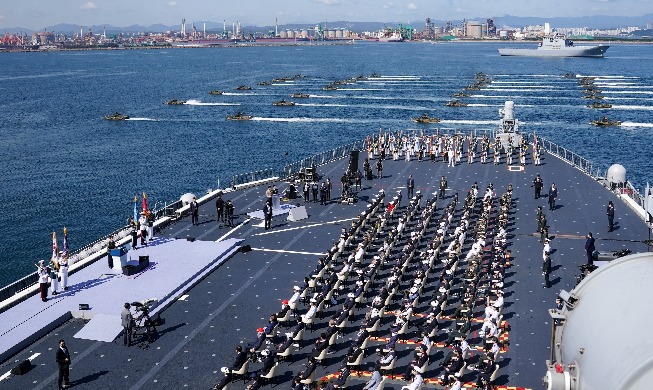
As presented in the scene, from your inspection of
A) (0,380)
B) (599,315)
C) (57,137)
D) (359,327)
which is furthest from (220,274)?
(57,137)

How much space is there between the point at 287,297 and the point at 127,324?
8248 millimetres

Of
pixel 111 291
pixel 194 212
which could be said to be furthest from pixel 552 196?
pixel 111 291

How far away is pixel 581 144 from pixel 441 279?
75.4 meters

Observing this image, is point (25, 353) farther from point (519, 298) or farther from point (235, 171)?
point (235, 171)

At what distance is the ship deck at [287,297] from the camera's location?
80.1 ft

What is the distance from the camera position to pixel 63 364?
905 inches

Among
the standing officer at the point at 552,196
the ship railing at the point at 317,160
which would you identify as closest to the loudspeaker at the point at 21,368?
the ship railing at the point at 317,160

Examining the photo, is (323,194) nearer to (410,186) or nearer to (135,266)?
(410,186)

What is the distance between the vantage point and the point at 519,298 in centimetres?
3128

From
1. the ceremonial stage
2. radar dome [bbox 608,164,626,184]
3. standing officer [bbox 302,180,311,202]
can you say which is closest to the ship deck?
the ceremonial stage

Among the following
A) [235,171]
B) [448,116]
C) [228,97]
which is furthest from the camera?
[228,97]

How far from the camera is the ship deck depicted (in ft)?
80.1

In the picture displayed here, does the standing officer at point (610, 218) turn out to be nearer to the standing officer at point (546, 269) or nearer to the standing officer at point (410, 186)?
the standing officer at point (546, 269)

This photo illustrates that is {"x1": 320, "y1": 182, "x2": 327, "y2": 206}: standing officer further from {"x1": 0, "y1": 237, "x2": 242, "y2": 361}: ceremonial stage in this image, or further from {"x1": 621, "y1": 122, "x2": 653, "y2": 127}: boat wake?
{"x1": 621, "y1": 122, "x2": 653, "y2": 127}: boat wake
